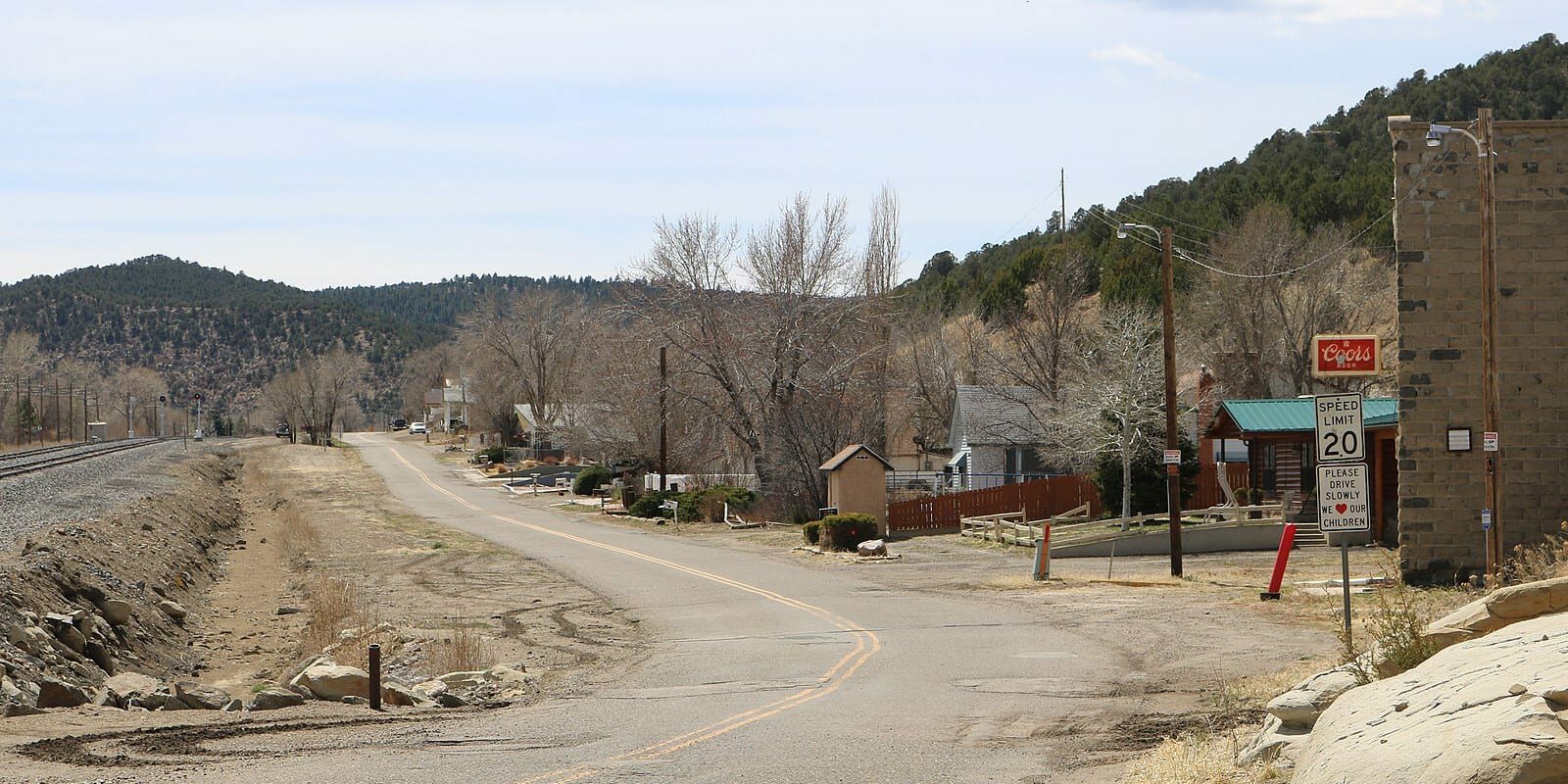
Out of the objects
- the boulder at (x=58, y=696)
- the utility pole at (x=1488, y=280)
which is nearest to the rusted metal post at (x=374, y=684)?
the boulder at (x=58, y=696)

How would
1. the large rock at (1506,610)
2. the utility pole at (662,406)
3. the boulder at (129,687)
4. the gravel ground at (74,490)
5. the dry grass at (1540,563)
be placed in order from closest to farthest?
the large rock at (1506,610) → the boulder at (129,687) → the dry grass at (1540,563) → the gravel ground at (74,490) → the utility pole at (662,406)

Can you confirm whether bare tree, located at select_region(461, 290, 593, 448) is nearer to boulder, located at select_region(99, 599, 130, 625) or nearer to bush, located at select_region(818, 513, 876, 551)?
bush, located at select_region(818, 513, 876, 551)

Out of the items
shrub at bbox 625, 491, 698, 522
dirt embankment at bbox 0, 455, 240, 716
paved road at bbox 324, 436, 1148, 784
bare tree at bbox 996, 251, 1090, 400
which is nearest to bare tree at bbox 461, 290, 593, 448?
bare tree at bbox 996, 251, 1090, 400

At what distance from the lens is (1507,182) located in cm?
2417

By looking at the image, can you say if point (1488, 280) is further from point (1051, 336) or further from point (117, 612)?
point (1051, 336)

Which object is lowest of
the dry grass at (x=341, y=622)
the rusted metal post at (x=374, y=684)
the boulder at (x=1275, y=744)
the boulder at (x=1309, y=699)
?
the dry grass at (x=341, y=622)

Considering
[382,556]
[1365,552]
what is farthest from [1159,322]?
[382,556]

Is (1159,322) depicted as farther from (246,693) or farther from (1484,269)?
(246,693)

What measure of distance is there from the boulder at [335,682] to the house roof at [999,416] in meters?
45.0

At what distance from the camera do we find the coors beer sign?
28578mm

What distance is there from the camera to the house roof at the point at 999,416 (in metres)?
59.6

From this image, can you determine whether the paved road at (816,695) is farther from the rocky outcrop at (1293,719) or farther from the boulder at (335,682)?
the boulder at (335,682)

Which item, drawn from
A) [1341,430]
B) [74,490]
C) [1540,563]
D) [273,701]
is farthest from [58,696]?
[74,490]

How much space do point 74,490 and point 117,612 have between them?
94.8 feet
